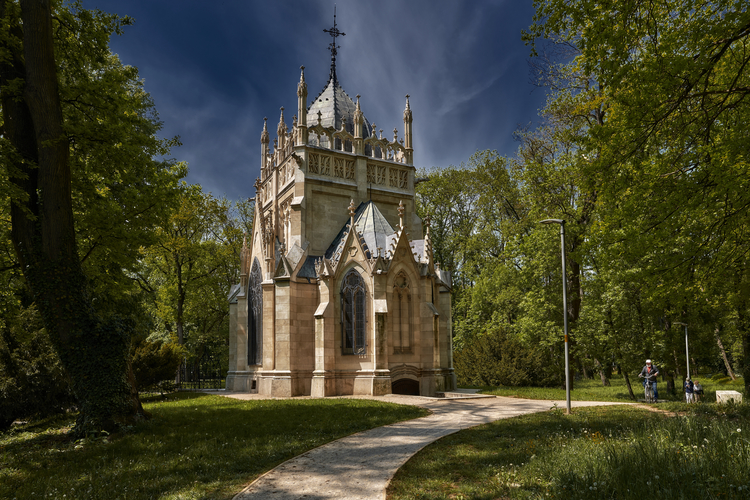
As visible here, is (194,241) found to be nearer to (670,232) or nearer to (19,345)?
(19,345)

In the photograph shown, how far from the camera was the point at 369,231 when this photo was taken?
23062 mm

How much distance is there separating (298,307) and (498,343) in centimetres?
1113

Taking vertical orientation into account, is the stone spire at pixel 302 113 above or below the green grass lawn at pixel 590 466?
above

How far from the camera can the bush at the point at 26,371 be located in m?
13.9

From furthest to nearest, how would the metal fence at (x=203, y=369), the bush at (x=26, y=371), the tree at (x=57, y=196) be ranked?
the metal fence at (x=203, y=369)
the bush at (x=26, y=371)
the tree at (x=57, y=196)

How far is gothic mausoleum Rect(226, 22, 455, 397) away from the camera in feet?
68.8

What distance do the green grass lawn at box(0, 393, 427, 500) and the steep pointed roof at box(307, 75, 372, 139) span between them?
647 inches

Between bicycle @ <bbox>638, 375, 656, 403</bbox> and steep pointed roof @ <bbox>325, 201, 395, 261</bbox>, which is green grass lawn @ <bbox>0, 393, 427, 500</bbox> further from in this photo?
bicycle @ <bbox>638, 375, 656, 403</bbox>

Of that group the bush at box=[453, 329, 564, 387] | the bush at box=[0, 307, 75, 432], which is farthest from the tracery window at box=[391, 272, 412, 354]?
the bush at box=[0, 307, 75, 432]

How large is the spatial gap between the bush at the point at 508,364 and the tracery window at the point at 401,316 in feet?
22.6

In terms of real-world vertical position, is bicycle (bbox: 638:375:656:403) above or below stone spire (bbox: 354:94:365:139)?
below

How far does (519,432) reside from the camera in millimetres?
10773

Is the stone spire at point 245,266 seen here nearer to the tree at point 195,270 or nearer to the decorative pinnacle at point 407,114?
the tree at point 195,270

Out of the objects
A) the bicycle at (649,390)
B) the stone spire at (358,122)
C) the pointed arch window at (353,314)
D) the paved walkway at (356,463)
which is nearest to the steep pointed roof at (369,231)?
the pointed arch window at (353,314)
